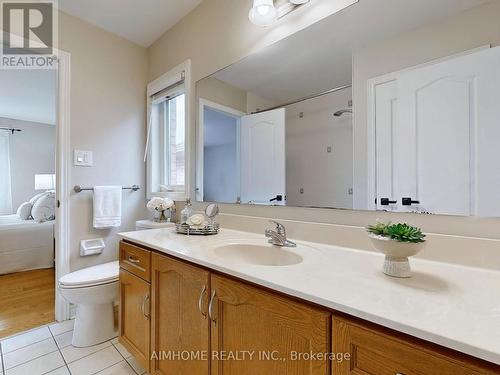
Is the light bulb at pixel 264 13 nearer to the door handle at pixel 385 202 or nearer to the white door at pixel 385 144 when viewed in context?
the white door at pixel 385 144

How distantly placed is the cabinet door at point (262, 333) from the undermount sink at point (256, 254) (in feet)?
1.05

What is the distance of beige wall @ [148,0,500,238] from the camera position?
0.85 m

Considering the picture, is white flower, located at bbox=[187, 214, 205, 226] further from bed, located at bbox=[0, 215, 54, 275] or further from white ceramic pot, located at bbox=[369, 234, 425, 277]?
bed, located at bbox=[0, 215, 54, 275]

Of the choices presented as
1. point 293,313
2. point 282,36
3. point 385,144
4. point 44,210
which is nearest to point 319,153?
point 385,144

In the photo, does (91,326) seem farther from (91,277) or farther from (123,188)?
(123,188)

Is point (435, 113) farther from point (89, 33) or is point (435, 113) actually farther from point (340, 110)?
point (89, 33)

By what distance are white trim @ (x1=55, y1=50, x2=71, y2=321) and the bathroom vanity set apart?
953 mm

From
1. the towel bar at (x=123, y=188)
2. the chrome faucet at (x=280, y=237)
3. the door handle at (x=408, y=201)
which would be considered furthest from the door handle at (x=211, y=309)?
the towel bar at (x=123, y=188)

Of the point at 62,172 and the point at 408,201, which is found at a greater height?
the point at 62,172

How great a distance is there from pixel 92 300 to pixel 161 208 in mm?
720

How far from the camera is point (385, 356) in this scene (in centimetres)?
52

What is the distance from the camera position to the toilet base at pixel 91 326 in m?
1.63

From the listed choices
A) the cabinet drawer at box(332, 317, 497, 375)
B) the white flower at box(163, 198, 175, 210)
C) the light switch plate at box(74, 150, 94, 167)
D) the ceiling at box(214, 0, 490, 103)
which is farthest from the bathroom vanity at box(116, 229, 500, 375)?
the light switch plate at box(74, 150, 94, 167)

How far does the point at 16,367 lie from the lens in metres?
1.42
